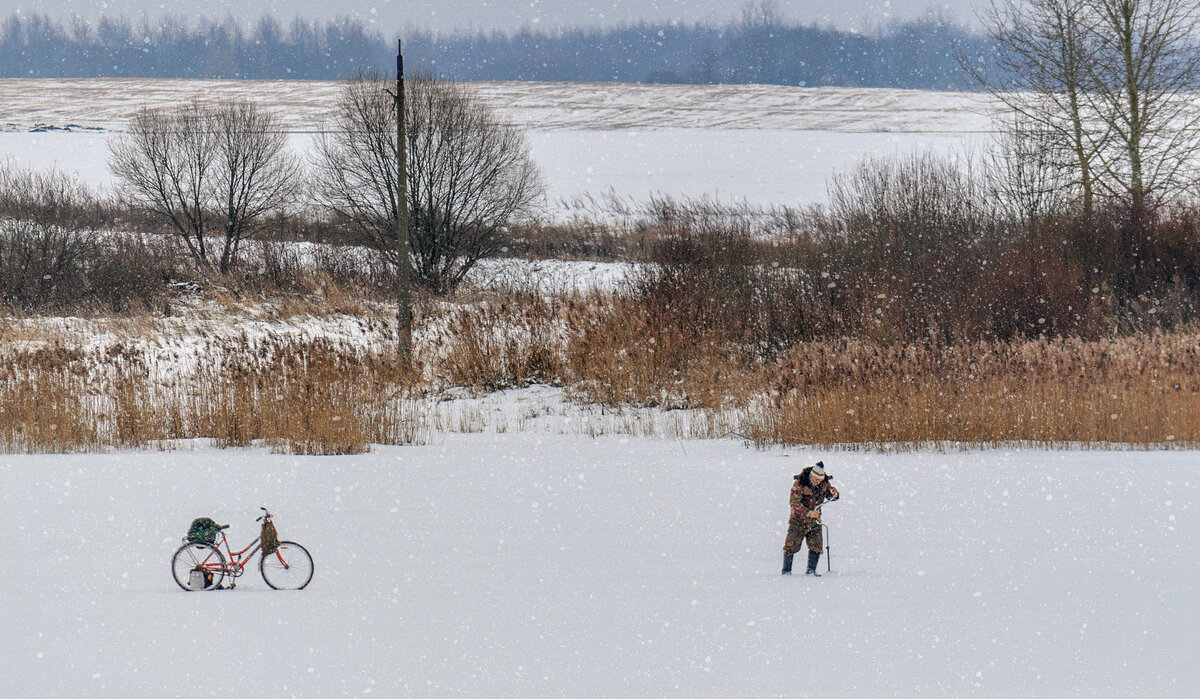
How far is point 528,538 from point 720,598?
1569 millimetres

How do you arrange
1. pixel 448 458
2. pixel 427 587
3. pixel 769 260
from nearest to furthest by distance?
1. pixel 427 587
2. pixel 448 458
3. pixel 769 260

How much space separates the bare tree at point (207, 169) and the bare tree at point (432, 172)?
12.0ft

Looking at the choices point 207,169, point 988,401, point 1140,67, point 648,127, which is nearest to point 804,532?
point 988,401

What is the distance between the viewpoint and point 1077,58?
17.5 meters

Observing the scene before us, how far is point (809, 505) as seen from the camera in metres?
3.52

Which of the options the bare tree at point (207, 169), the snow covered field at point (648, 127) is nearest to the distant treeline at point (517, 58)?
the snow covered field at point (648, 127)

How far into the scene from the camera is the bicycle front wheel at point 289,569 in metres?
3.95

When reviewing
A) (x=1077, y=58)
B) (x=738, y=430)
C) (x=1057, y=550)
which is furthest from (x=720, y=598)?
(x=1077, y=58)

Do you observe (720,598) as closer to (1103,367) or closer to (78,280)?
(1103,367)

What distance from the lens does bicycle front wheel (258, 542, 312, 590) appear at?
395 centimetres

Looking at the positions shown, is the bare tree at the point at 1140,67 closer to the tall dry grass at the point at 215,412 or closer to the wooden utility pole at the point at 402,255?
the wooden utility pole at the point at 402,255

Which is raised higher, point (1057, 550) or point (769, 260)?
point (769, 260)

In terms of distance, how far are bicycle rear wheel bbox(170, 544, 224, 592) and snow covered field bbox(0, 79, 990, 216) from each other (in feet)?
91.1

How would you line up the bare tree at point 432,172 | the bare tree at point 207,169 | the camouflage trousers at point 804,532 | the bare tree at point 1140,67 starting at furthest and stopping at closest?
the bare tree at point 207,169 < the bare tree at point 432,172 < the bare tree at point 1140,67 < the camouflage trousers at point 804,532
